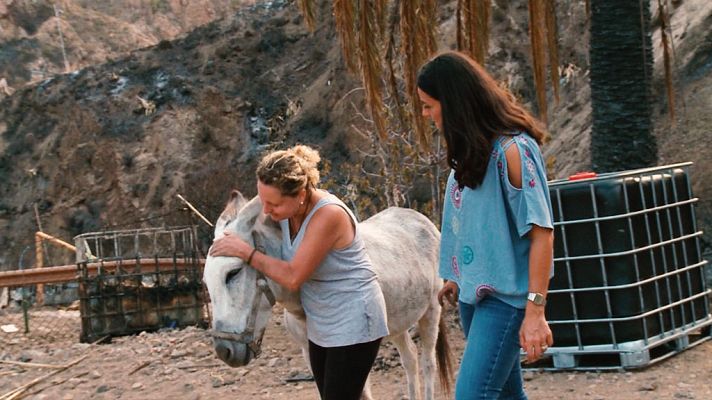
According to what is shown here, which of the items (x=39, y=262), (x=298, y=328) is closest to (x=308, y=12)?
(x=298, y=328)

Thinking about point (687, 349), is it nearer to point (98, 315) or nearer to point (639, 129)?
point (639, 129)

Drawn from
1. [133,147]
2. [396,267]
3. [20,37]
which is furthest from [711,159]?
[20,37]

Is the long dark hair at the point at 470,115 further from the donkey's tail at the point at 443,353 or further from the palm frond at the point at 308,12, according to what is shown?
the palm frond at the point at 308,12

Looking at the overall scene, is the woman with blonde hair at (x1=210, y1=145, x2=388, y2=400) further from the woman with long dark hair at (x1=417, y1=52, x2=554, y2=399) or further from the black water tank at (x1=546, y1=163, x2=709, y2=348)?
the black water tank at (x1=546, y1=163, x2=709, y2=348)

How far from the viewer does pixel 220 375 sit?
22.4ft

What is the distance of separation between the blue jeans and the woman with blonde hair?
2.25 feet

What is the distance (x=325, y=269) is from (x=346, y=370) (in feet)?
1.43

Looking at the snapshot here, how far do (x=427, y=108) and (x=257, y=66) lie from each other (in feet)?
81.9

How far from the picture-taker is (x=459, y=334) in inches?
287

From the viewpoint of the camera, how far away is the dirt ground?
17.5 ft

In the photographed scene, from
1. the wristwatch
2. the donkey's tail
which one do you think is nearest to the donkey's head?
the wristwatch

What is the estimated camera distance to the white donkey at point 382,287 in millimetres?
3643

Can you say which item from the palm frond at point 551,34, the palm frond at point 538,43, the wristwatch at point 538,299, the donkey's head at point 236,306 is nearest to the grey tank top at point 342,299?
the donkey's head at point 236,306

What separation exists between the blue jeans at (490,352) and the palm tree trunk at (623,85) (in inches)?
186
